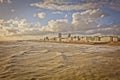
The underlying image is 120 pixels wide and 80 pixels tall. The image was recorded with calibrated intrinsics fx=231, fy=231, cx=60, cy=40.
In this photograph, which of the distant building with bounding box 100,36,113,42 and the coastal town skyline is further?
the distant building with bounding box 100,36,113,42

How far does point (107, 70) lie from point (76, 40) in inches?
79.7

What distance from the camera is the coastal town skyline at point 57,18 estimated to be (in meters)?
6.20

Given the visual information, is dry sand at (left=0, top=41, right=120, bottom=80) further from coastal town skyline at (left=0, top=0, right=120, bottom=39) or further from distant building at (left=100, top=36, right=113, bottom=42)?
coastal town skyline at (left=0, top=0, right=120, bottom=39)

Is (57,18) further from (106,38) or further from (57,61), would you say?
(106,38)

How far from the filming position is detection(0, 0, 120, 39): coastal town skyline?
620cm

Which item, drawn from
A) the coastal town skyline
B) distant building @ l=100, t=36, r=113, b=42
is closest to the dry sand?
distant building @ l=100, t=36, r=113, b=42

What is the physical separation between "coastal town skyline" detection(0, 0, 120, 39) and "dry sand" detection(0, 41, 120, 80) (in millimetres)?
374

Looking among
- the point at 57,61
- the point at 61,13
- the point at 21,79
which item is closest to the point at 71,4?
the point at 61,13

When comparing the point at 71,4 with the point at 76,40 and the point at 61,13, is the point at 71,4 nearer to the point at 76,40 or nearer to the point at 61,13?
the point at 61,13

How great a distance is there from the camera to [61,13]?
251 inches

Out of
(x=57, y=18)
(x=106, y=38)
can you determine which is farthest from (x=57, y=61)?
(x=106, y=38)

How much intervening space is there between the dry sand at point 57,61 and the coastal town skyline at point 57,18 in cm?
37

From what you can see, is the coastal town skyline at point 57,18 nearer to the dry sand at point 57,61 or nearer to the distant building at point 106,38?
the distant building at point 106,38

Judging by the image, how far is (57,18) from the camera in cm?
623
